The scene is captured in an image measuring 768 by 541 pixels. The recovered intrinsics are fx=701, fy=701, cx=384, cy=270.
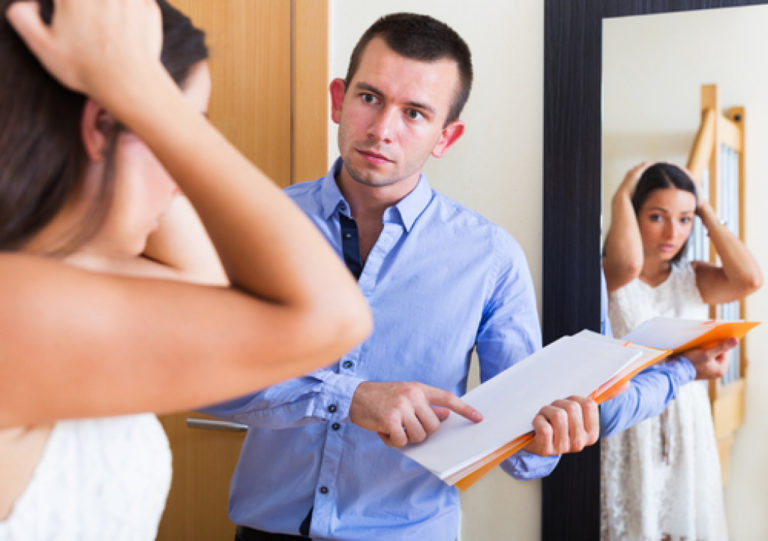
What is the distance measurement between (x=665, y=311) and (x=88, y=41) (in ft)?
4.65

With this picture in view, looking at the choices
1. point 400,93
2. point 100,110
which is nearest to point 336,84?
point 400,93

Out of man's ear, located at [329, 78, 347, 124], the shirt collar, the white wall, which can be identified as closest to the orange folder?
the white wall

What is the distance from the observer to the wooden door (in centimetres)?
186

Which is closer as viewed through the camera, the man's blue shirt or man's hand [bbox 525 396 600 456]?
man's hand [bbox 525 396 600 456]

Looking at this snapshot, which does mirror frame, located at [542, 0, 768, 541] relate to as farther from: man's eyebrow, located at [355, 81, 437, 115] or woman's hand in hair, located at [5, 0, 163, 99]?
woman's hand in hair, located at [5, 0, 163, 99]

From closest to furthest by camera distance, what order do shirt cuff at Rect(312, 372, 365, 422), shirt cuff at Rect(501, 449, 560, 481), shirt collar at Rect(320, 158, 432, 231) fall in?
shirt cuff at Rect(312, 372, 365, 422), shirt cuff at Rect(501, 449, 560, 481), shirt collar at Rect(320, 158, 432, 231)

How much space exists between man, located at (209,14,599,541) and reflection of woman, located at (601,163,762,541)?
33 centimetres

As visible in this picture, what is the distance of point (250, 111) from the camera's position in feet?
6.35

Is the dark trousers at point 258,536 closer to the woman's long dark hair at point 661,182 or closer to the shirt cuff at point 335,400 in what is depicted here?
the shirt cuff at point 335,400

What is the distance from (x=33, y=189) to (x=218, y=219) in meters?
0.16

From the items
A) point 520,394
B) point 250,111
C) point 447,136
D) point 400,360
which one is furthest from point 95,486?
point 250,111

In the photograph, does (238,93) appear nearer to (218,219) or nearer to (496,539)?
(496,539)

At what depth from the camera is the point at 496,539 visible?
5.79ft

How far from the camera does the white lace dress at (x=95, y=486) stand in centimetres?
59
